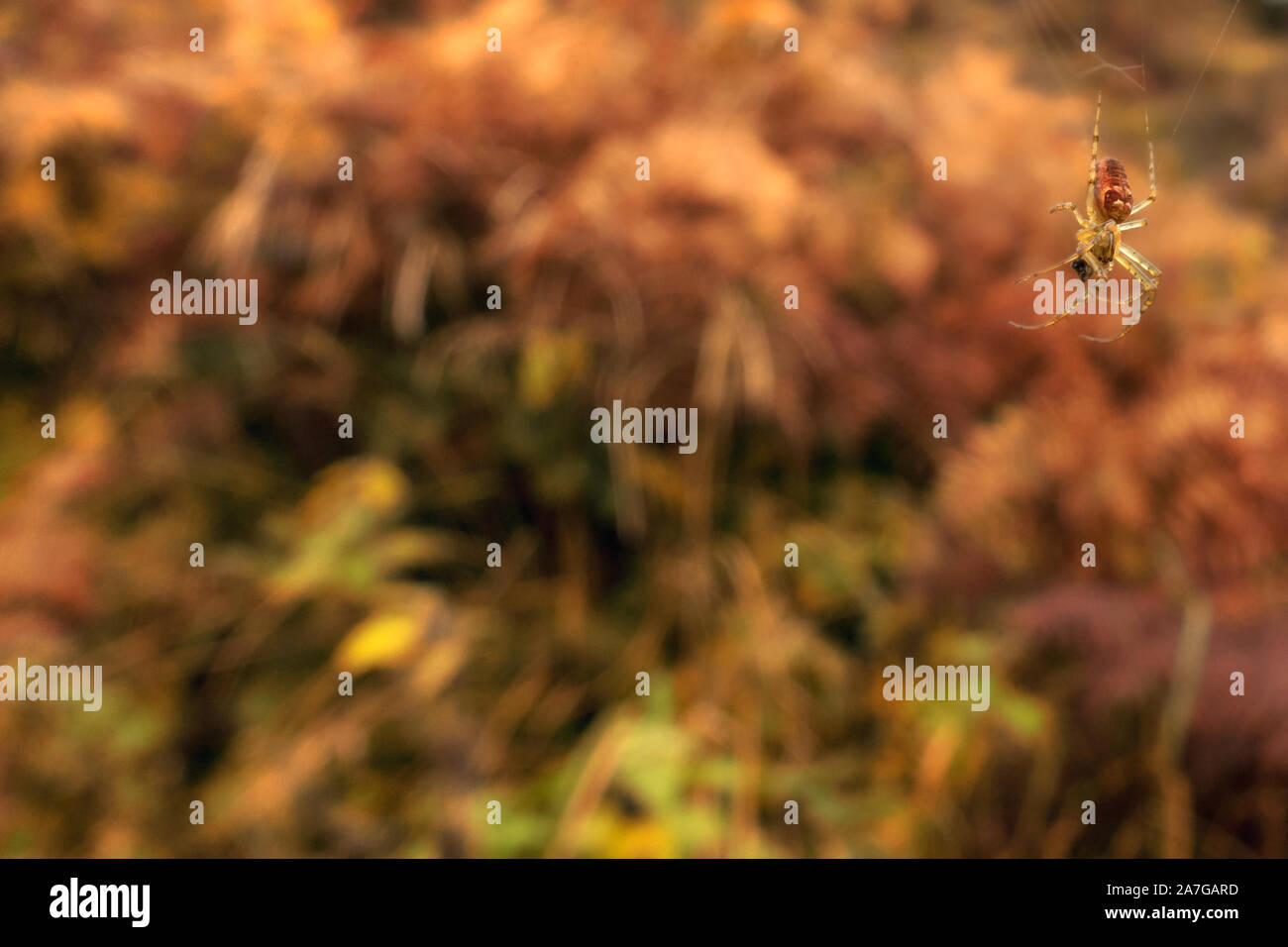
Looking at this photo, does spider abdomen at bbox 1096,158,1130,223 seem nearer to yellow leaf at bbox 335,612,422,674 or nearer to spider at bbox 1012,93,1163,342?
spider at bbox 1012,93,1163,342

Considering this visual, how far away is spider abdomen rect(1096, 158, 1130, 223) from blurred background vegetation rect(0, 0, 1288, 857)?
1.13 meters

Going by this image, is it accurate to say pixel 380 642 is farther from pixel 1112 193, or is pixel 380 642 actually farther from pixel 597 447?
pixel 1112 193

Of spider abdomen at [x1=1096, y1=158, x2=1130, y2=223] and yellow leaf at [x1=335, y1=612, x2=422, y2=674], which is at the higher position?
spider abdomen at [x1=1096, y1=158, x2=1130, y2=223]

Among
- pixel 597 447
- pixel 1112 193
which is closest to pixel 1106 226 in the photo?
pixel 1112 193

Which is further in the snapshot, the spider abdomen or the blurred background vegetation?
the blurred background vegetation

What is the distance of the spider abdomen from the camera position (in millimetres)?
826

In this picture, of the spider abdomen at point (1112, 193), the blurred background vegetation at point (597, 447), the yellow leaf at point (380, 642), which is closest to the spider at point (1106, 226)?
the spider abdomen at point (1112, 193)

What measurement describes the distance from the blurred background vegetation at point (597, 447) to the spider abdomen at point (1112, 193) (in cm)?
113

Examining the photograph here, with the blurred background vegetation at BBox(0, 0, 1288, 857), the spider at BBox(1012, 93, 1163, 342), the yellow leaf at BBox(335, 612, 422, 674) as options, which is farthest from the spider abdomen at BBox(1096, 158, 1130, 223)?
the yellow leaf at BBox(335, 612, 422, 674)

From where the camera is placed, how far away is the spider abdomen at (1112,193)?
0.83 m

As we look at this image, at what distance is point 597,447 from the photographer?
225cm

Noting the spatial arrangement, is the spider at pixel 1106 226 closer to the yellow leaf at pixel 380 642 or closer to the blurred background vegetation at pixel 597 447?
the blurred background vegetation at pixel 597 447

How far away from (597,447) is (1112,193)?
1.55m

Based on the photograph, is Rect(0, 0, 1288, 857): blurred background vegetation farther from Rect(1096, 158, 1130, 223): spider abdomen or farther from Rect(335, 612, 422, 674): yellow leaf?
Rect(1096, 158, 1130, 223): spider abdomen
